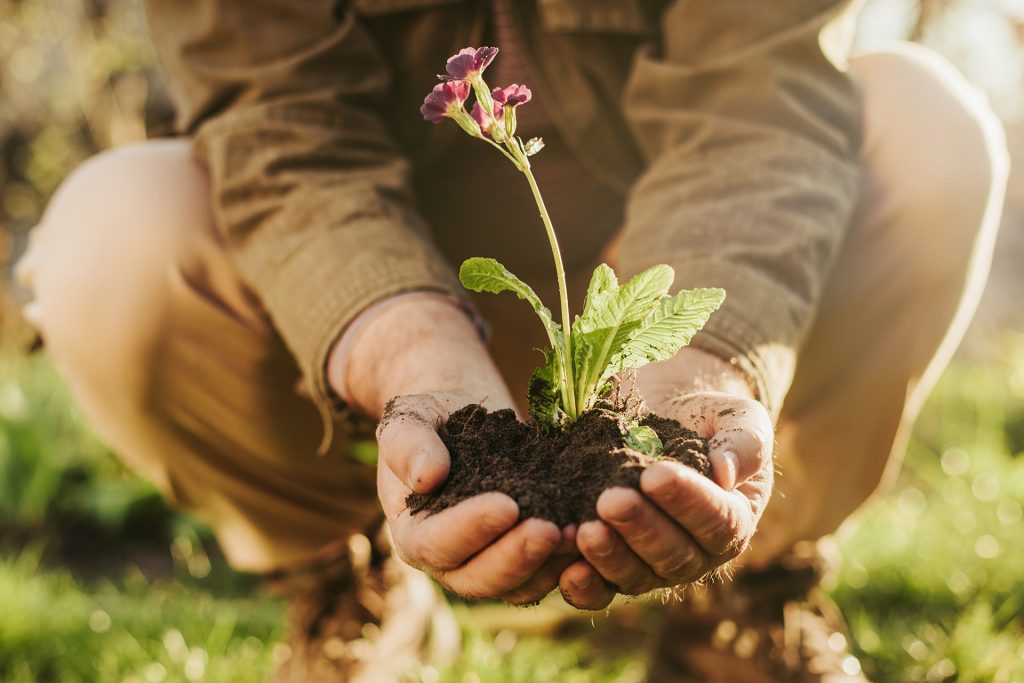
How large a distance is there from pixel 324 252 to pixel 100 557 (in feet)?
7.98

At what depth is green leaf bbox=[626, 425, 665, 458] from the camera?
49.9 inches

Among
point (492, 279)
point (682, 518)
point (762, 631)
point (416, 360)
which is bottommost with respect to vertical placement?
point (762, 631)

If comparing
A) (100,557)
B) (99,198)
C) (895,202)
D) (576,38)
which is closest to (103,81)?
(100,557)

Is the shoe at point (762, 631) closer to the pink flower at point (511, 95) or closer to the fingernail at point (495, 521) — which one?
the fingernail at point (495, 521)

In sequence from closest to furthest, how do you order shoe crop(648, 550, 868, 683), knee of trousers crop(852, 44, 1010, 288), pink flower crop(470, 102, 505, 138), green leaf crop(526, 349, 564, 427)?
pink flower crop(470, 102, 505, 138), green leaf crop(526, 349, 564, 427), knee of trousers crop(852, 44, 1010, 288), shoe crop(648, 550, 868, 683)

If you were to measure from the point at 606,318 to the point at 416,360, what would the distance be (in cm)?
35

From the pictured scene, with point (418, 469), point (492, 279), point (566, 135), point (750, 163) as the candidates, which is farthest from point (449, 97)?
point (566, 135)

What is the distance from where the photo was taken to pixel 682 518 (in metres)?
1.12

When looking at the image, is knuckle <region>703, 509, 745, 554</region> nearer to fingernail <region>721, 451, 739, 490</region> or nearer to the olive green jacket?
fingernail <region>721, 451, 739, 490</region>

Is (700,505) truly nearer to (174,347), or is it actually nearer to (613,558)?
(613,558)

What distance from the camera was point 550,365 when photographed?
1.44 metres

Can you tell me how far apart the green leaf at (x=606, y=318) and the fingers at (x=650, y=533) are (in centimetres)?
32

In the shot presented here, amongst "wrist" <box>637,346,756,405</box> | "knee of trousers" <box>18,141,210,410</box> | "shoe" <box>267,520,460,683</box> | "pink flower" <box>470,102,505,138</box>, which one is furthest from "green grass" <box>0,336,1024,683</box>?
"pink flower" <box>470,102,505,138</box>

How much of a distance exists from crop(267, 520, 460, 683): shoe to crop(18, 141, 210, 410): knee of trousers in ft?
2.11
